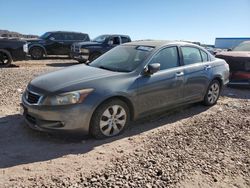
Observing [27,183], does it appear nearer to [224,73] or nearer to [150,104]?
[150,104]

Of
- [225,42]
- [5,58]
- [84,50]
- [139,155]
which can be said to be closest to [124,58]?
[139,155]

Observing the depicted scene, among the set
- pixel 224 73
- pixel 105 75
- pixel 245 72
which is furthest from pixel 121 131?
pixel 245 72

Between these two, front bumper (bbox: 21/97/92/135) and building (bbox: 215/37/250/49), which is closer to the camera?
front bumper (bbox: 21/97/92/135)

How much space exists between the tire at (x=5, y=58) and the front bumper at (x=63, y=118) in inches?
335

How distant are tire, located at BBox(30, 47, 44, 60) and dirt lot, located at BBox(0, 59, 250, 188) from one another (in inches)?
492

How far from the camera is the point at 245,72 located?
8906 mm

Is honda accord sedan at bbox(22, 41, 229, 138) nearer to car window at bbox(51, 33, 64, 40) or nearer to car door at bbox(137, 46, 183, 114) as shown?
car door at bbox(137, 46, 183, 114)

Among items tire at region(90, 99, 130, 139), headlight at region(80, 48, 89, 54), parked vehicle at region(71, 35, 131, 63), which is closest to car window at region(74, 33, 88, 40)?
parked vehicle at region(71, 35, 131, 63)

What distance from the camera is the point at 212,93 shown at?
6.98 m

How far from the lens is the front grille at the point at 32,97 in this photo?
4593mm

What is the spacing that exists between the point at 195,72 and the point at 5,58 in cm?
903

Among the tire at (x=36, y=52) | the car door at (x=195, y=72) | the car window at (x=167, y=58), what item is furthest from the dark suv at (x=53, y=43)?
the car window at (x=167, y=58)

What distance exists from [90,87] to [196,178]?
2.02 m

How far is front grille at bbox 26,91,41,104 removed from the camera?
459 centimetres
